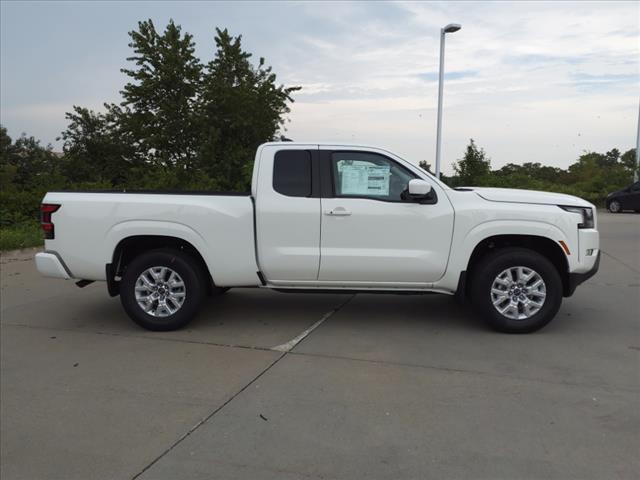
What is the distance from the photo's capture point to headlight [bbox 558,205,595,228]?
5.29 meters

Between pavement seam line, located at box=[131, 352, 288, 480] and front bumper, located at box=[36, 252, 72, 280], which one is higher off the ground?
front bumper, located at box=[36, 252, 72, 280]

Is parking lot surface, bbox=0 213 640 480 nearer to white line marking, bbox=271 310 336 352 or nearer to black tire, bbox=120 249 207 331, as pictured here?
white line marking, bbox=271 310 336 352

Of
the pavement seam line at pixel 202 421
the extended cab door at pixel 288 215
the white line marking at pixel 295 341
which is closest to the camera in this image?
the pavement seam line at pixel 202 421

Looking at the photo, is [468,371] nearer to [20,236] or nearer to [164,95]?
[20,236]

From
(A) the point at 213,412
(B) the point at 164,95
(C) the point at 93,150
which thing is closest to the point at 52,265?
(A) the point at 213,412

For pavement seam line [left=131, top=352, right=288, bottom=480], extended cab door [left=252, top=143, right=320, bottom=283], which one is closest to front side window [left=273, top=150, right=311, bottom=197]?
extended cab door [left=252, top=143, right=320, bottom=283]

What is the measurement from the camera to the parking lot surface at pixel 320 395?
304 cm

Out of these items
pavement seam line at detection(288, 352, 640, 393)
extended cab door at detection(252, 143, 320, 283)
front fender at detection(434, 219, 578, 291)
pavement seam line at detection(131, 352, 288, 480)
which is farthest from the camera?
extended cab door at detection(252, 143, 320, 283)

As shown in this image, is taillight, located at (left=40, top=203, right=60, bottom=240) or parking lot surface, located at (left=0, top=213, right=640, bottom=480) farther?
taillight, located at (left=40, top=203, right=60, bottom=240)

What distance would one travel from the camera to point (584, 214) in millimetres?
5328

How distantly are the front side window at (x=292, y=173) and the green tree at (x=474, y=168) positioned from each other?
18.5m

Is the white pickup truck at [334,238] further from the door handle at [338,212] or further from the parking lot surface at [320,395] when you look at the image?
the parking lot surface at [320,395]

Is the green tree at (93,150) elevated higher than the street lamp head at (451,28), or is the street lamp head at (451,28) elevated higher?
the street lamp head at (451,28)

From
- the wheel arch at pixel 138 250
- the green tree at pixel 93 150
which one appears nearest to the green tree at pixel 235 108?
the green tree at pixel 93 150
